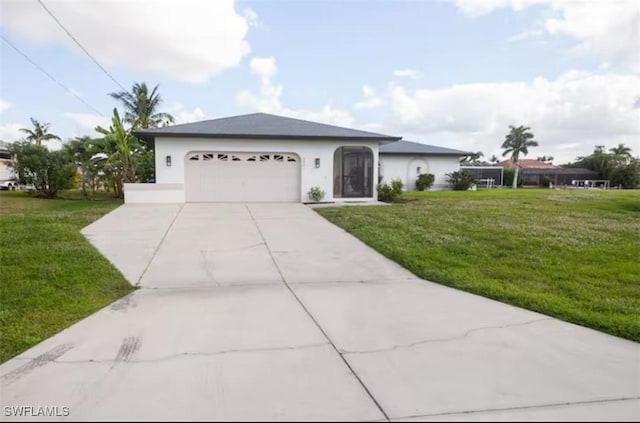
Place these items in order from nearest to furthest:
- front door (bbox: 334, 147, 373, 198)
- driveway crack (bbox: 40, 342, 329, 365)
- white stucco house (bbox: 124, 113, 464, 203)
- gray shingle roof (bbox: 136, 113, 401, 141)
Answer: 1. driveway crack (bbox: 40, 342, 329, 365)
2. gray shingle roof (bbox: 136, 113, 401, 141)
3. white stucco house (bbox: 124, 113, 464, 203)
4. front door (bbox: 334, 147, 373, 198)

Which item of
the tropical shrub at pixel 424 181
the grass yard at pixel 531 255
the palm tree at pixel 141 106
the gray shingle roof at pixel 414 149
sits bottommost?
the grass yard at pixel 531 255

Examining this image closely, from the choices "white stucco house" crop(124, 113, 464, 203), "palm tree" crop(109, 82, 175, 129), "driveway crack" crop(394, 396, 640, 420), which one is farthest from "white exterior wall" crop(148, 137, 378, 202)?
"palm tree" crop(109, 82, 175, 129)

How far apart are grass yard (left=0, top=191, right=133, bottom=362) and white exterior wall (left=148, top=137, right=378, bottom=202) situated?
695 cm

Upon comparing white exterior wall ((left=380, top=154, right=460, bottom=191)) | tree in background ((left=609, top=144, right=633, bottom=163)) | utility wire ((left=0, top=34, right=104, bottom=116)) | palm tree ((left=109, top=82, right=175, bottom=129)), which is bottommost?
white exterior wall ((left=380, top=154, right=460, bottom=191))

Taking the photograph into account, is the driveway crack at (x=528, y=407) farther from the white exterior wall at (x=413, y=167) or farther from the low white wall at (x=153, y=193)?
the white exterior wall at (x=413, y=167)

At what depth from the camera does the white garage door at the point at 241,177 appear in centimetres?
1550

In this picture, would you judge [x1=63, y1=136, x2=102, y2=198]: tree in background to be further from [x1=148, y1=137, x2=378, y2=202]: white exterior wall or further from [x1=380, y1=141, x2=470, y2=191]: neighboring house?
[x1=380, y1=141, x2=470, y2=191]: neighboring house

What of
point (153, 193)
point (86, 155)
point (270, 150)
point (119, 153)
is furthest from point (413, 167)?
point (86, 155)

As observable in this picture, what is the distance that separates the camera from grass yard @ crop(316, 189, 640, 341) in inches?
184

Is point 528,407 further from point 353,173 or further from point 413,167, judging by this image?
point 413,167

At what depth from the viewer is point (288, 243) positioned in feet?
27.1

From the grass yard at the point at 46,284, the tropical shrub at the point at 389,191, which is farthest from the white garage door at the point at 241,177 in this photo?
the grass yard at the point at 46,284

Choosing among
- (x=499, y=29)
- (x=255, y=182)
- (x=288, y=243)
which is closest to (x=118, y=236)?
(x=288, y=243)

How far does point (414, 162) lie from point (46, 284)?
2287 centimetres
